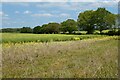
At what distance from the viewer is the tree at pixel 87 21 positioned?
220 ft

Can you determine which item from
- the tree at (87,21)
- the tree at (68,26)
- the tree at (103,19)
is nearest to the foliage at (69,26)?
the tree at (68,26)

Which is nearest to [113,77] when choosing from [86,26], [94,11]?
[86,26]

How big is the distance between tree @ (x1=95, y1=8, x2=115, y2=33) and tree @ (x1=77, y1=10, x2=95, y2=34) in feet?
5.17

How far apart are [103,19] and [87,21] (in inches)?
266

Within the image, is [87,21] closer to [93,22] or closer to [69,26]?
[93,22]

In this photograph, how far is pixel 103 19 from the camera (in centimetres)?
7375

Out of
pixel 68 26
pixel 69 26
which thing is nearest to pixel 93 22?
pixel 69 26

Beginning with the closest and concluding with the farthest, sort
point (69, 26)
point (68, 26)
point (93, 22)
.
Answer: point (68, 26), point (69, 26), point (93, 22)

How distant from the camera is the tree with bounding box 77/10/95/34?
6714 cm

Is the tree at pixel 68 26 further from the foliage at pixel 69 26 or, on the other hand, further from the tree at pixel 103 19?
the tree at pixel 103 19

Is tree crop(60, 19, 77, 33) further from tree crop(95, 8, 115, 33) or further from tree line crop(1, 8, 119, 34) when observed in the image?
tree crop(95, 8, 115, 33)

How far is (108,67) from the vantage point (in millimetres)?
9344

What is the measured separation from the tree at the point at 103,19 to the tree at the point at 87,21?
158 centimetres

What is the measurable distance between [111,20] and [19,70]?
211 feet
